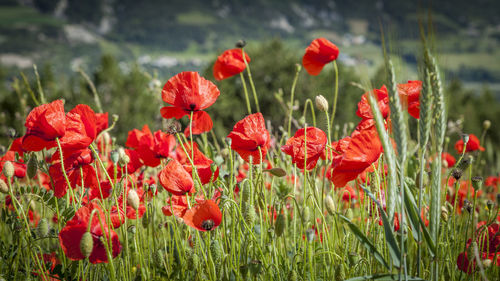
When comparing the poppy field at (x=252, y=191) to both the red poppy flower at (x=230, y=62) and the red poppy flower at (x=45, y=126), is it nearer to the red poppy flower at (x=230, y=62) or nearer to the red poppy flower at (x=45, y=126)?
the red poppy flower at (x=45, y=126)

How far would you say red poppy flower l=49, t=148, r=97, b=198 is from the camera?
1235 millimetres

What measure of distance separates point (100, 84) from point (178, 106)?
1499 centimetres

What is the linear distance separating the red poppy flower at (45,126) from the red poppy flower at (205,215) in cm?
44

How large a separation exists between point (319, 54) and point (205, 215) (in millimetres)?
899

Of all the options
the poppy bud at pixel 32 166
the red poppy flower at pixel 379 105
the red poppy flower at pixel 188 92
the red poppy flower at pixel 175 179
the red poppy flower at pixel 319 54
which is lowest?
the red poppy flower at pixel 175 179

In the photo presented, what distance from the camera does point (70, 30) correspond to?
194875mm

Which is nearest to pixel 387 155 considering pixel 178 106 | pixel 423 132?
pixel 423 132

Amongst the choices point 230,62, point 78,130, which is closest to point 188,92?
point 78,130

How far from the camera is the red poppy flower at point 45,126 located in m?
1.04

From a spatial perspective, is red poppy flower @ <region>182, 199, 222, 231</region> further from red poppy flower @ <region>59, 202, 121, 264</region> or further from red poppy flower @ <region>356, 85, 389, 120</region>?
red poppy flower @ <region>356, 85, 389, 120</region>

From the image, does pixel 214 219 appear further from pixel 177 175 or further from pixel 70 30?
pixel 70 30

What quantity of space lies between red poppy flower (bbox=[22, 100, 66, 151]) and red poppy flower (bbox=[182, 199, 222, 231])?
1.46ft

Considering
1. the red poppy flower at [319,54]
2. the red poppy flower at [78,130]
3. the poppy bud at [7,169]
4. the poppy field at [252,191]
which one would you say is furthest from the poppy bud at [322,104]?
the poppy bud at [7,169]

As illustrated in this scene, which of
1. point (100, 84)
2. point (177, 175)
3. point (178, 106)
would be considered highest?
point (100, 84)
